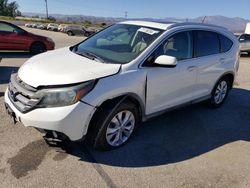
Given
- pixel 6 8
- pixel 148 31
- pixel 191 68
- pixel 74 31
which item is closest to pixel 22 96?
pixel 148 31

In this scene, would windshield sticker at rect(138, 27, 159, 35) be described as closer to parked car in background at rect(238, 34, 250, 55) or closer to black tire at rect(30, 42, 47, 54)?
black tire at rect(30, 42, 47, 54)

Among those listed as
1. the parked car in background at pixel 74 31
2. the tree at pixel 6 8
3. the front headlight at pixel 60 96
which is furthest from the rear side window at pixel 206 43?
the tree at pixel 6 8

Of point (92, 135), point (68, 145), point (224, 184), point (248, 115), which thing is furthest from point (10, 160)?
point (248, 115)

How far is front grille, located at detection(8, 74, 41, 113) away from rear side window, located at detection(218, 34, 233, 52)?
3.79 metres

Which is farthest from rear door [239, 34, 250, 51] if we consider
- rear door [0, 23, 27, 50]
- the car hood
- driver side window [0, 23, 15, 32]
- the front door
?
the car hood

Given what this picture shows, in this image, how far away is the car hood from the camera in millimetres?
3523

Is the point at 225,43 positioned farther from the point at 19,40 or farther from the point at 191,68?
the point at 19,40

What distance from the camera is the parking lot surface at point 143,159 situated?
3445 mm

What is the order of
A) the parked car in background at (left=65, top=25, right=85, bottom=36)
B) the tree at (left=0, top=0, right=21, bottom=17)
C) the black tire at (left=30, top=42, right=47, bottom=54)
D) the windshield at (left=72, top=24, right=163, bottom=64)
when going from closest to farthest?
1. the windshield at (left=72, top=24, right=163, bottom=64)
2. the black tire at (left=30, top=42, right=47, bottom=54)
3. the parked car in background at (left=65, top=25, right=85, bottom=36)
4. the tree at (left=0, top=0, right=21, bottom=17)

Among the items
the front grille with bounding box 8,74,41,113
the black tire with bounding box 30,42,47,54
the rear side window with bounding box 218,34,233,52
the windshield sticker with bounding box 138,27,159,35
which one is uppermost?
the windshield sticker with bounding box 138,27,159,35

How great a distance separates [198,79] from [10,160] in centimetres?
322

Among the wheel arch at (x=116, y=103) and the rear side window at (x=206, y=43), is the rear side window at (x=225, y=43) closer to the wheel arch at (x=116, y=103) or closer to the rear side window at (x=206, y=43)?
the rear side window at (x=206, y=43)

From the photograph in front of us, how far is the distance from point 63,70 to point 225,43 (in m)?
3.55

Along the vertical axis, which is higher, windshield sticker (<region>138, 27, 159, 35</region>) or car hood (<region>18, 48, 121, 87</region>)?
windshield sticker (<region>138, 27, 159, 35</region>)
